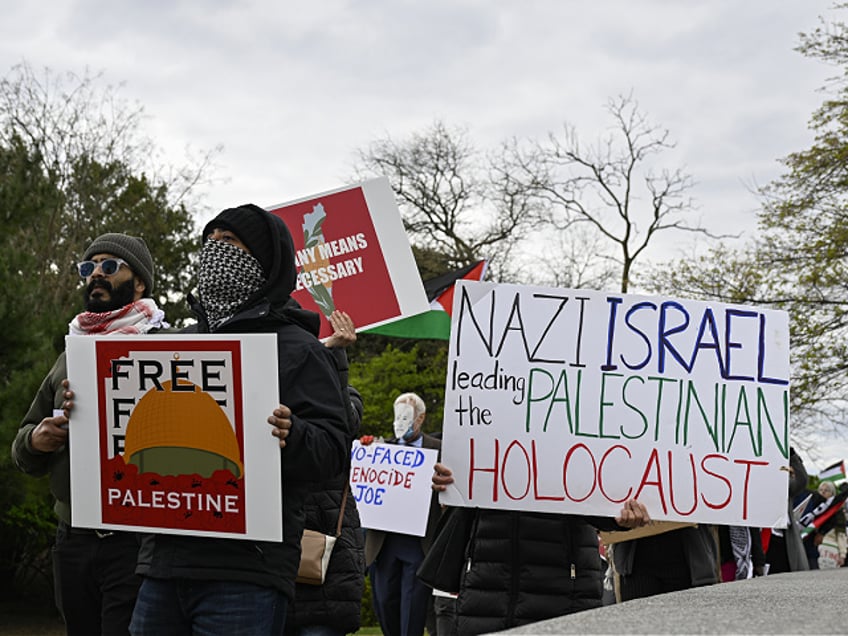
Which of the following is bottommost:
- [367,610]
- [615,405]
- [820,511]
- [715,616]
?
[367,610]

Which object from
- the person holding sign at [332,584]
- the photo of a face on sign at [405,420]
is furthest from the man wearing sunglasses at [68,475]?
the photo of a face on sign at [405,420]

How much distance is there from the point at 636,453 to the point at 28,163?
16.1 metres

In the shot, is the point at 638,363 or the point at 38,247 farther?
the point at 38,247

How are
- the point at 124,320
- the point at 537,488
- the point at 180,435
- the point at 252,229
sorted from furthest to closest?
the point at 537,488 < the point at 124,320 < the point at 252,229 < the point at 180,435

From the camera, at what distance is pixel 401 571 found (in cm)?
875

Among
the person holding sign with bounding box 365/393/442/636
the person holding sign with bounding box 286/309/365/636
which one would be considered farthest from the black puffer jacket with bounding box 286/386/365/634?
the person holding sign with bounding box 365/393/442/636

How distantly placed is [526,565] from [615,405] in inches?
29.7

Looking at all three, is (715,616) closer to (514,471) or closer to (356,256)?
(514,471)

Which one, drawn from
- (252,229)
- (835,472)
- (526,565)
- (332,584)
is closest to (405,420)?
(332,584)

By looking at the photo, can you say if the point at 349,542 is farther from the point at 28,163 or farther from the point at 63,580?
the point at 28,163

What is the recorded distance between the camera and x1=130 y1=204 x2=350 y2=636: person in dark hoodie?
10.7 feet

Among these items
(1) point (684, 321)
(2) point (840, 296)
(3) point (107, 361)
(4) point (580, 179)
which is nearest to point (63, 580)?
(3) point (107, 361)

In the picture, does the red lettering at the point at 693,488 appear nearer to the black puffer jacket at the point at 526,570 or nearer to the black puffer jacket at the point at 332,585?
the black puffer jacket at the point at 526,570

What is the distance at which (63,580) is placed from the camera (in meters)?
4.32
